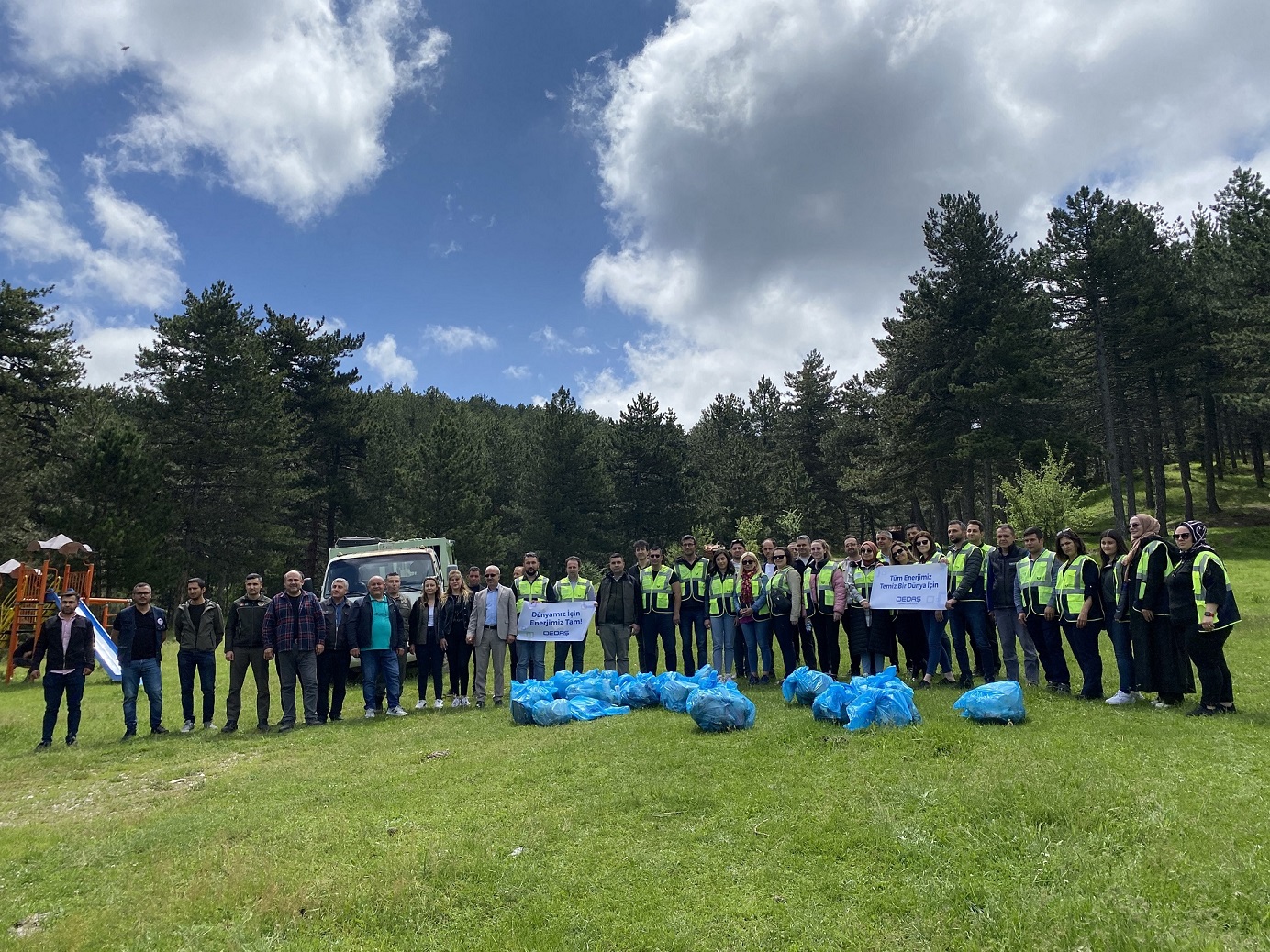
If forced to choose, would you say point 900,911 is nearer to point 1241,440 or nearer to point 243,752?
point 243,752

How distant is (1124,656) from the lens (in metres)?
7.86

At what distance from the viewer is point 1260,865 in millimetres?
3676

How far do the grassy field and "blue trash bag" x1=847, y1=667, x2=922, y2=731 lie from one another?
0.63 feet

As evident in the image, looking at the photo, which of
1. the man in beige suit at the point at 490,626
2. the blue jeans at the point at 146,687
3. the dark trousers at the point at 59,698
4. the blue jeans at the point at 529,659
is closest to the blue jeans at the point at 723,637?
the blue jeans at the point at 529,659

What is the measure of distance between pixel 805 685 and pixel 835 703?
1080 mm

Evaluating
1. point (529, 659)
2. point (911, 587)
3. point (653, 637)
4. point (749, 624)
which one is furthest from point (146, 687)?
point (911, 587)

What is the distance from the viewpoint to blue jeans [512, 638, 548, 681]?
36.6 feet

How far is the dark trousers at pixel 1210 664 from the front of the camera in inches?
274

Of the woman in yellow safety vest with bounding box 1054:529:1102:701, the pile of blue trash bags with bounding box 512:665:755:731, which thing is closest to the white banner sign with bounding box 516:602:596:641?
the pile of blue trash bags with bounding box 512:665:755:731

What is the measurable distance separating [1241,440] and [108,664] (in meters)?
65.0

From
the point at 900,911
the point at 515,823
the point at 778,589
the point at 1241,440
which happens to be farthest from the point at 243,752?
the point at 1241,440

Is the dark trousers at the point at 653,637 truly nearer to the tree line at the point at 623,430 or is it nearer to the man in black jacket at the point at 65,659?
the man in black jacket at the point at 65,659

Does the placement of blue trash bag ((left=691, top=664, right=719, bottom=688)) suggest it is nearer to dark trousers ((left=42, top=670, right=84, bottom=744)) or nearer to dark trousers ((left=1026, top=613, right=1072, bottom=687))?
dark trousers ((left=1026, top=613, right=1072, bottom=687))

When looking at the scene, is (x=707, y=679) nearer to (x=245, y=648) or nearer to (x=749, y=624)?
(x=749, y=624)
